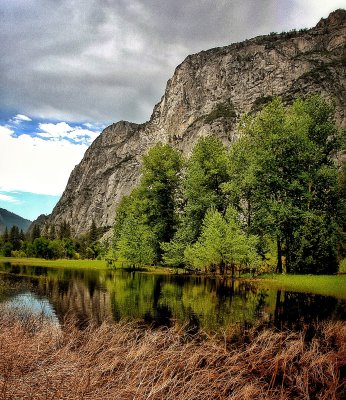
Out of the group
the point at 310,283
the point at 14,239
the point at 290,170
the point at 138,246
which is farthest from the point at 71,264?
the point at 14,239

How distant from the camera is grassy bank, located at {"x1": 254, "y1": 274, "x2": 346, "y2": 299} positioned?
83.4ft

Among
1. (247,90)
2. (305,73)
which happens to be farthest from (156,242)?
(247,90)

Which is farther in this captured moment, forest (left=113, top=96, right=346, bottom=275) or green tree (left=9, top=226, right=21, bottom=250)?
green tree (left=9, top=226, right=21, bottom=250)

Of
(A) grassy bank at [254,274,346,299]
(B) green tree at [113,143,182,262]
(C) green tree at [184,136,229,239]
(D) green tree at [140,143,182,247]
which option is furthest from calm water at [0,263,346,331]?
(D) green tree at [140,143,182,247]

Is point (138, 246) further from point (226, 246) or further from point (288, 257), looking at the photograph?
point (288, 257)

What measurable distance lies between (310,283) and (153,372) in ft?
80.1

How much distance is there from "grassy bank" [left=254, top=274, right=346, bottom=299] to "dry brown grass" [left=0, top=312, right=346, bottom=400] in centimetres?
1536

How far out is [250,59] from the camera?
187 metres

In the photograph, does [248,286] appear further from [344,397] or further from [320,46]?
[320,46]

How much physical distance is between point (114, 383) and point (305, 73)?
16893 centimetres

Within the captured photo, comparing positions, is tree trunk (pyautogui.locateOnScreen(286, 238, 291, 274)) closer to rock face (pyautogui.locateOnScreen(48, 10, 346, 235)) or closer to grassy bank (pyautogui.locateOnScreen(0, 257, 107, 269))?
grassy bank (pyautogui.locateOnScreen(0, 257, 107, 269))

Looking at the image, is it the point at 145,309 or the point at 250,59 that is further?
the point at 250,59

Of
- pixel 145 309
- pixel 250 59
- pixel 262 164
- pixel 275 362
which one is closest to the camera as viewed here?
pixel 275 362

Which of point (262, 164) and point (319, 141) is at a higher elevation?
point (319, 141)
